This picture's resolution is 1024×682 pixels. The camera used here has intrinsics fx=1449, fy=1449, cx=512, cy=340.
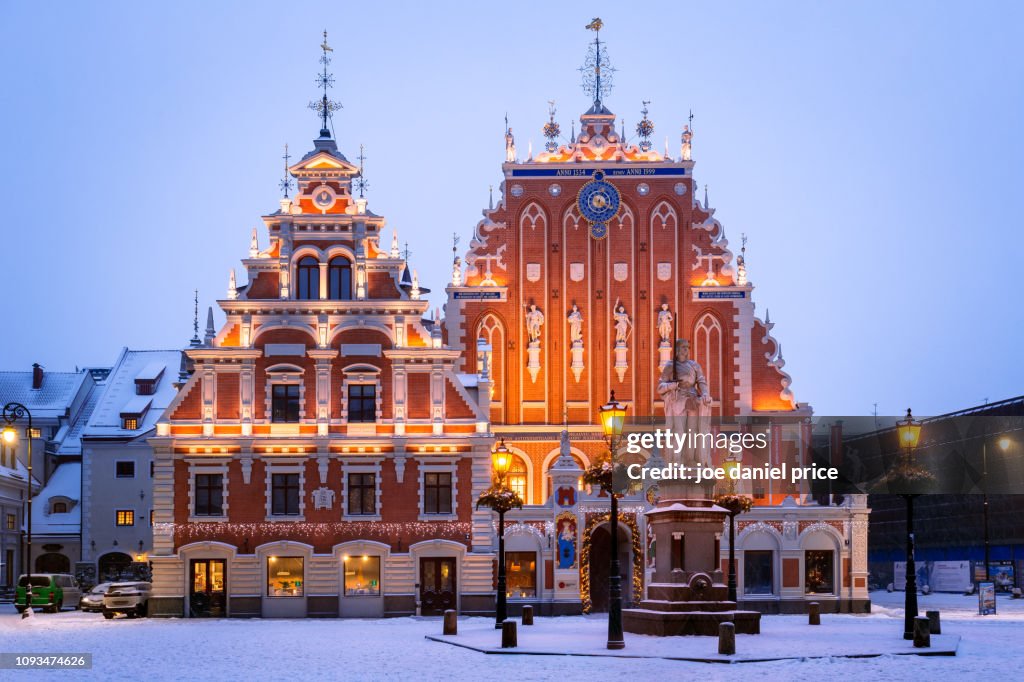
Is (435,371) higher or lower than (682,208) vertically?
lower

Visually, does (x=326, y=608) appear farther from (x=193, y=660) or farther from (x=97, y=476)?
(x=97, y=476)

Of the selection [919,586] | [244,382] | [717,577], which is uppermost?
[244,382]

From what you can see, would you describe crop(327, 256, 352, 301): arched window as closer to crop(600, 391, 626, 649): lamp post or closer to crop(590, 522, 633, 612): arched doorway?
crop(590, 522, 633, 612): arched doorway

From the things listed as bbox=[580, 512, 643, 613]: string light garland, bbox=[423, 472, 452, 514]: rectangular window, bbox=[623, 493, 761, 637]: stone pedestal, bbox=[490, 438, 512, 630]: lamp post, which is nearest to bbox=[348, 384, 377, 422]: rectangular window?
bbox=[423, 472, 452, 514]: rectangular window

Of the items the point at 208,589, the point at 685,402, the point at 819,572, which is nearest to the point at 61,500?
the point at 208,589

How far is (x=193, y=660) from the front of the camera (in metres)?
29.4

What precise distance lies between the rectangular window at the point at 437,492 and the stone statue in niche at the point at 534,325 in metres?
10.5

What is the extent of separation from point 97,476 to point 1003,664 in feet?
193

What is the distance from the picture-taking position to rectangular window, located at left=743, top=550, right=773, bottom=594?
177ft

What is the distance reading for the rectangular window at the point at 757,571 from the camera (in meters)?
53.8

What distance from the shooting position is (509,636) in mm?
31672

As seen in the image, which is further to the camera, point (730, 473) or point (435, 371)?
point (435, 371)

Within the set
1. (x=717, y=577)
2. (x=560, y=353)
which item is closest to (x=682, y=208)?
(x=560, y=353)

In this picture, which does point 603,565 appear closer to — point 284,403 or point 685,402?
point 685,402
